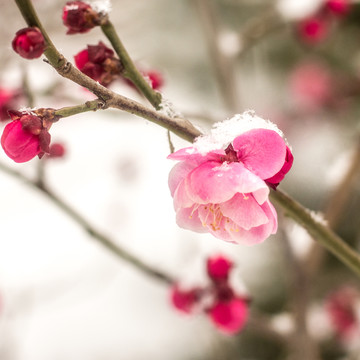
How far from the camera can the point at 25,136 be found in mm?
559

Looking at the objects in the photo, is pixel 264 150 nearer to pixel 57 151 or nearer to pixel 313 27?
pixel 57 151

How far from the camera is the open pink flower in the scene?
556 mm

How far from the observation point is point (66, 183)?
274cm

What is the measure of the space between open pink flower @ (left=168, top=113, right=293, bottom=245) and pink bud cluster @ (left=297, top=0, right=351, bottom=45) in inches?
42.9

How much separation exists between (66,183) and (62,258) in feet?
1.54

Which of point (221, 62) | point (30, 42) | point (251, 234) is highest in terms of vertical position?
point (221, 62)

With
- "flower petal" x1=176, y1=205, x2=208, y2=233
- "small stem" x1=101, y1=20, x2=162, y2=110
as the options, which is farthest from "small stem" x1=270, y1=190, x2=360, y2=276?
"small stem" x1=101, y1=20, x2=162, y2=110

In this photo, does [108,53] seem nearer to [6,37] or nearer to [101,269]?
[6,37]

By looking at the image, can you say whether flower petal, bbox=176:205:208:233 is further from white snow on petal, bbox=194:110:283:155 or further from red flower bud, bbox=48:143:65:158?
red flower bud, bbox=48:143:65:158

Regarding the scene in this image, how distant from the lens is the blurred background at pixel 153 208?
2.08 meters

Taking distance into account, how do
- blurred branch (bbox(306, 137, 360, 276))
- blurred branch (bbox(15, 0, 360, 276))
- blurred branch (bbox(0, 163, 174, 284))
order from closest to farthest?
blurred branch (bbox(15, 0, 360, 276)) → blurred branch (bbox(0, 163, 174, 284)) → blurred branch (bbox(306, 137, 360, 276))

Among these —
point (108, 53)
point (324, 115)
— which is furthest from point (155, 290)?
point (108, 53)

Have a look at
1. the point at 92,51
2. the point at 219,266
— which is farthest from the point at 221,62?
the point at 92,51

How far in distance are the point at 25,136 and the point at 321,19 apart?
1.29 m
